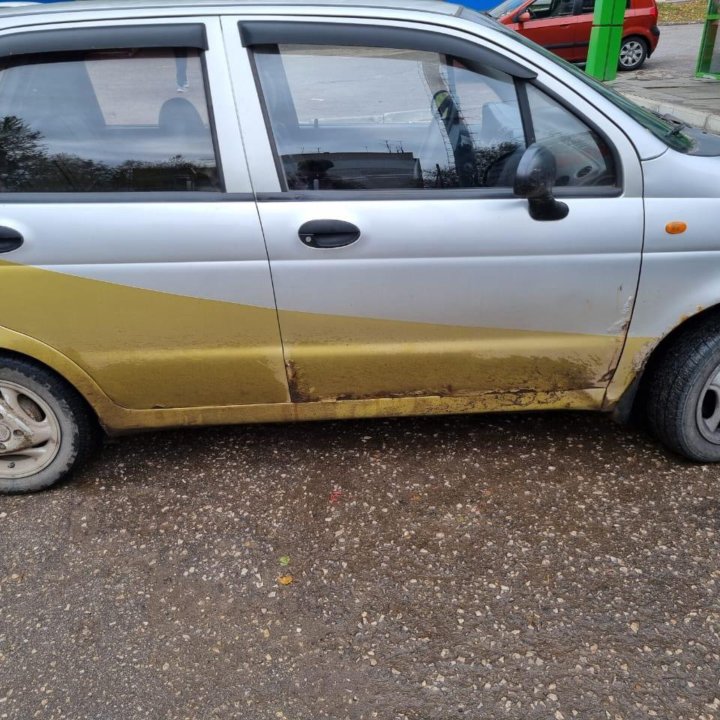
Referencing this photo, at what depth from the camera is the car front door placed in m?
2.44

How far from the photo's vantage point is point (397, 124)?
103 inches

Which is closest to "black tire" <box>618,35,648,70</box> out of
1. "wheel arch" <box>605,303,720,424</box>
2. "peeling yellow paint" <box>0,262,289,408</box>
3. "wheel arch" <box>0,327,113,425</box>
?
"wheel arch" <box>605,303,720,424</box>

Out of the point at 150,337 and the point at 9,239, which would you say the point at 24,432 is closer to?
the point at 150,337

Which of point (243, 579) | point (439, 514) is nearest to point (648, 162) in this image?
point (439, 514)

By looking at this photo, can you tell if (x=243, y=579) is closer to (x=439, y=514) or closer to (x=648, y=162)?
(x=439, y=514)

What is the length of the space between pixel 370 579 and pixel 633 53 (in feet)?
46.6

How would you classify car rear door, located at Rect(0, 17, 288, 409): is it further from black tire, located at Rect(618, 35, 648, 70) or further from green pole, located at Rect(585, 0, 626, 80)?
black tire, located at Rect(618, 35, 648, 70)

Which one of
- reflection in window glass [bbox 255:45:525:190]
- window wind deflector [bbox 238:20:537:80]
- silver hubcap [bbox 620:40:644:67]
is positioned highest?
window wind deflector [bbox 238:20:537:80]

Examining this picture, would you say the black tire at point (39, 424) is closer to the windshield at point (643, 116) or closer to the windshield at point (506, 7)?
the windshield at point (643, 116)

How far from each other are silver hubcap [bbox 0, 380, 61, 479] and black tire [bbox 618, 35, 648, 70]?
45.6 feet

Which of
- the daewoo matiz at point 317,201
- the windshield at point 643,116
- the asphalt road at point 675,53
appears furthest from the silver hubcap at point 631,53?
the daewoo matiz at point 317,201

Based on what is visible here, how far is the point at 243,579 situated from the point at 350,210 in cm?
142

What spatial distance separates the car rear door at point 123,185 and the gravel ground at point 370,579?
827 mm

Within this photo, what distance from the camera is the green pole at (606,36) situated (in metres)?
10.7
